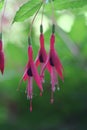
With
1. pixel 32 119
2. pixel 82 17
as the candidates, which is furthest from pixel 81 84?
pixel 82 17

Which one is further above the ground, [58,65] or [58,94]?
[58,65]

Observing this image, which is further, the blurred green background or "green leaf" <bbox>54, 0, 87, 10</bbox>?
the blurred green background

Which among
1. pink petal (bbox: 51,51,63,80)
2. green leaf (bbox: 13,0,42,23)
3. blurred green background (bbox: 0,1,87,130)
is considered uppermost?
green leaf (bbox: 13,0,42,23)

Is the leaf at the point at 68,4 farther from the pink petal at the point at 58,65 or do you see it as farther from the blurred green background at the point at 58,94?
the blurred green background at the point at 58,94

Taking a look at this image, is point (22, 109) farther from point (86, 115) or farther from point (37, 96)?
point (86, 115)

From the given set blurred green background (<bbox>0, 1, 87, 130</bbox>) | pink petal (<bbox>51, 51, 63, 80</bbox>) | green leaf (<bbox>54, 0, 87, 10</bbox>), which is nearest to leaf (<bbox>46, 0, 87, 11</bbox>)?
green leaf (<bbox>54, 0, 87, 10</bbox>)

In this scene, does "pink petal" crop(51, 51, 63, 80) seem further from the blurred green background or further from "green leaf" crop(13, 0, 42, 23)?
the blurred green background

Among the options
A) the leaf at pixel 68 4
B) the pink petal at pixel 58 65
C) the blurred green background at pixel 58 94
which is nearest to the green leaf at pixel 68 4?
the leaf at pixel 68 4

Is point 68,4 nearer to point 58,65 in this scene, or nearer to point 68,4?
point 68,4

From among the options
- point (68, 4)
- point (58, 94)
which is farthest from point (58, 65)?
point (58, 94)

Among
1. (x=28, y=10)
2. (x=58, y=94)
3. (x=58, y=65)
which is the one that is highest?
(x=28, y=10)

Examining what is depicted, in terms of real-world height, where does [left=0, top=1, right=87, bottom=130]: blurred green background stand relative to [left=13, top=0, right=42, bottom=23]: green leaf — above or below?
below
